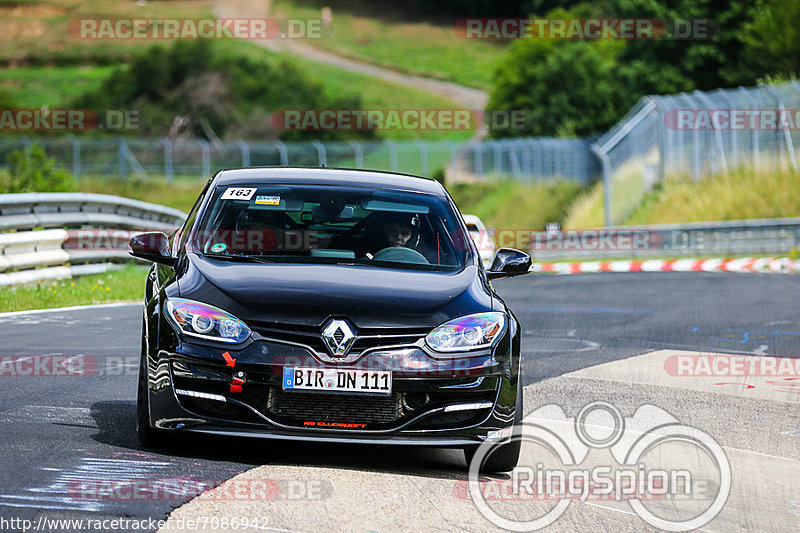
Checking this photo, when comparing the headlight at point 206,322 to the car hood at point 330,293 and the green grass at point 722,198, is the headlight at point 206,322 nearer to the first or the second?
the car hood at point 330,293

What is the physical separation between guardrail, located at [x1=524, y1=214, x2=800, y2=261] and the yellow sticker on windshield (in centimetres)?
2093

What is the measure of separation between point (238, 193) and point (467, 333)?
1890 mm

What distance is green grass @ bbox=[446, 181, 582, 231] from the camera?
1838 inches

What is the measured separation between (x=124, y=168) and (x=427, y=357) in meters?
36.4

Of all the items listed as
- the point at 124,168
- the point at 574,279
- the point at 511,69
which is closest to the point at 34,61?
the point at 511,69

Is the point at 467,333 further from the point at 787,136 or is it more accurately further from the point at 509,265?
the point at 787,136

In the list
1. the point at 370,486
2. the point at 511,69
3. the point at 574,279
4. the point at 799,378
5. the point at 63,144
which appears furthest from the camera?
the point at 511,69

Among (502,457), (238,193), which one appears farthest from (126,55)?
(502,457)

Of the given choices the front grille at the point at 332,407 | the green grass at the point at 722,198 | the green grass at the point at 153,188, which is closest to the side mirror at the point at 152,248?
the front grille at the point at 332,407

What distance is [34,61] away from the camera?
326 ft

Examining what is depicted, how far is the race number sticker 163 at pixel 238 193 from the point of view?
7.66m

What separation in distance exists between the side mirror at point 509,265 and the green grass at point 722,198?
24.3m

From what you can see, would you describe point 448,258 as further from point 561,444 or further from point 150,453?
point 150,453

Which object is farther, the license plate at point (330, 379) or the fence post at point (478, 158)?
the fence post at point (478, 158)
